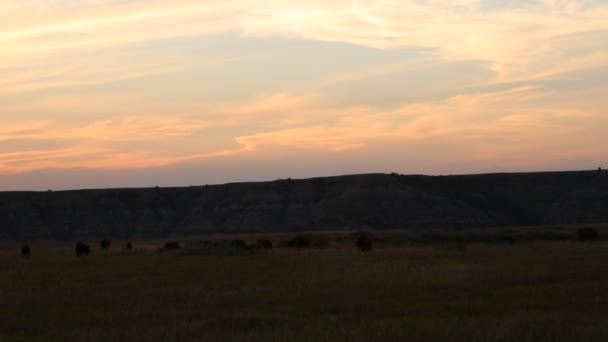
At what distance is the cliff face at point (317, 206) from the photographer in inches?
4660

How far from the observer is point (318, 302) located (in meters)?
21.2

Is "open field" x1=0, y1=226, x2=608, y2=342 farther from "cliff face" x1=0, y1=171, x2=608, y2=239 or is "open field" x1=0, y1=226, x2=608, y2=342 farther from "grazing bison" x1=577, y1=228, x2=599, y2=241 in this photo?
"cliff face" x1=0, y1=171, x2=608, y2=239

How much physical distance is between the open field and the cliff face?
83.0 m

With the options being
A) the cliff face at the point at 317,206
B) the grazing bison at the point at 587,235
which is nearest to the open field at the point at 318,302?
the grazing bison at the point at 587,235

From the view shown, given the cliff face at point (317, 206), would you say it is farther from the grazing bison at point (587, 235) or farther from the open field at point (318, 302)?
the open field at point (318, 302)

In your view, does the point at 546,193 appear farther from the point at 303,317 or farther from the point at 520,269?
the point at 303,317

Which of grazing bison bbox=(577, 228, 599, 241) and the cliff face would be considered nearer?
grazing bison bbox=(577, 228, 599, 241)

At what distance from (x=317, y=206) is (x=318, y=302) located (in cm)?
10336

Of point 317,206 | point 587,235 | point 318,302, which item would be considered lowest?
point 587,235

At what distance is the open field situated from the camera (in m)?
16.2

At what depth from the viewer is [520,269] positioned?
29.5 m

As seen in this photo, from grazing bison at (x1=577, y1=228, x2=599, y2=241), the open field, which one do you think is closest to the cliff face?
grazing bison at (x1=577, y1=228, x2=599, y2=241)

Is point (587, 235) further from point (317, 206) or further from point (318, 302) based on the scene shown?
point (317, 206)

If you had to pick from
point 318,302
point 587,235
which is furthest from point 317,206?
point 318,302
